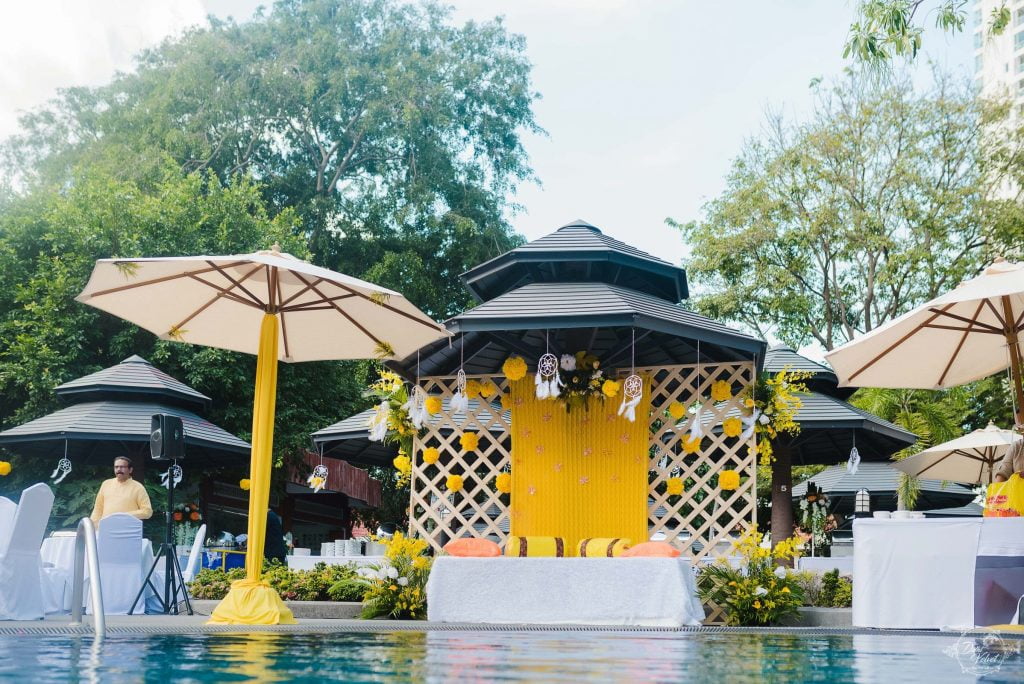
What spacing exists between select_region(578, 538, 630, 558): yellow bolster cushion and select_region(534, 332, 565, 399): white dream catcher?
1.29 meters

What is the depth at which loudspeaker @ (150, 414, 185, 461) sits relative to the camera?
29.3ft

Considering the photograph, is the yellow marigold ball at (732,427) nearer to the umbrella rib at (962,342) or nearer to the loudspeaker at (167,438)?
the umbrella rib at (962,342)

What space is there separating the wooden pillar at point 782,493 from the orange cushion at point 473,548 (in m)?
5.54

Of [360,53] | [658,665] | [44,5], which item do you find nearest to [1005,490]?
[658,665]

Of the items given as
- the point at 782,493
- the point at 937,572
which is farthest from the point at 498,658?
the point at 782,493

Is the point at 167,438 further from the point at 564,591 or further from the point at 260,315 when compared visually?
the point at 564,591

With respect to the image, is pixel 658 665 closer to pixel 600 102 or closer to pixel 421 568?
pixel 421 568

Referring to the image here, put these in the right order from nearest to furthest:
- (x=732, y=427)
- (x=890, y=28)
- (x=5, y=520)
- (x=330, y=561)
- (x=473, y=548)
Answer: (x=5, y=520) → (x=890, y=28) → (x=473, y=548) → (x=732, y=427) → (x=330, y=561)

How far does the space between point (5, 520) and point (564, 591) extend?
407cm

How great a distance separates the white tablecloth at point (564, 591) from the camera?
854cm

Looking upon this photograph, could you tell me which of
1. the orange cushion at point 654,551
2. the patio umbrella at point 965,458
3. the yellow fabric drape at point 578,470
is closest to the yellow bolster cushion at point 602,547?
the yellow fabric drape at point 578,470

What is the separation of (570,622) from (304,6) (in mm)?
22970

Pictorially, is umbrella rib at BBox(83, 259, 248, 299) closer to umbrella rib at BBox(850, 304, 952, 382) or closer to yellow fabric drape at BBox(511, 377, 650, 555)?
yellow fabric drape at BBox(511, 377, 650, 555)

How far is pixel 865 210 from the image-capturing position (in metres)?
23.4
